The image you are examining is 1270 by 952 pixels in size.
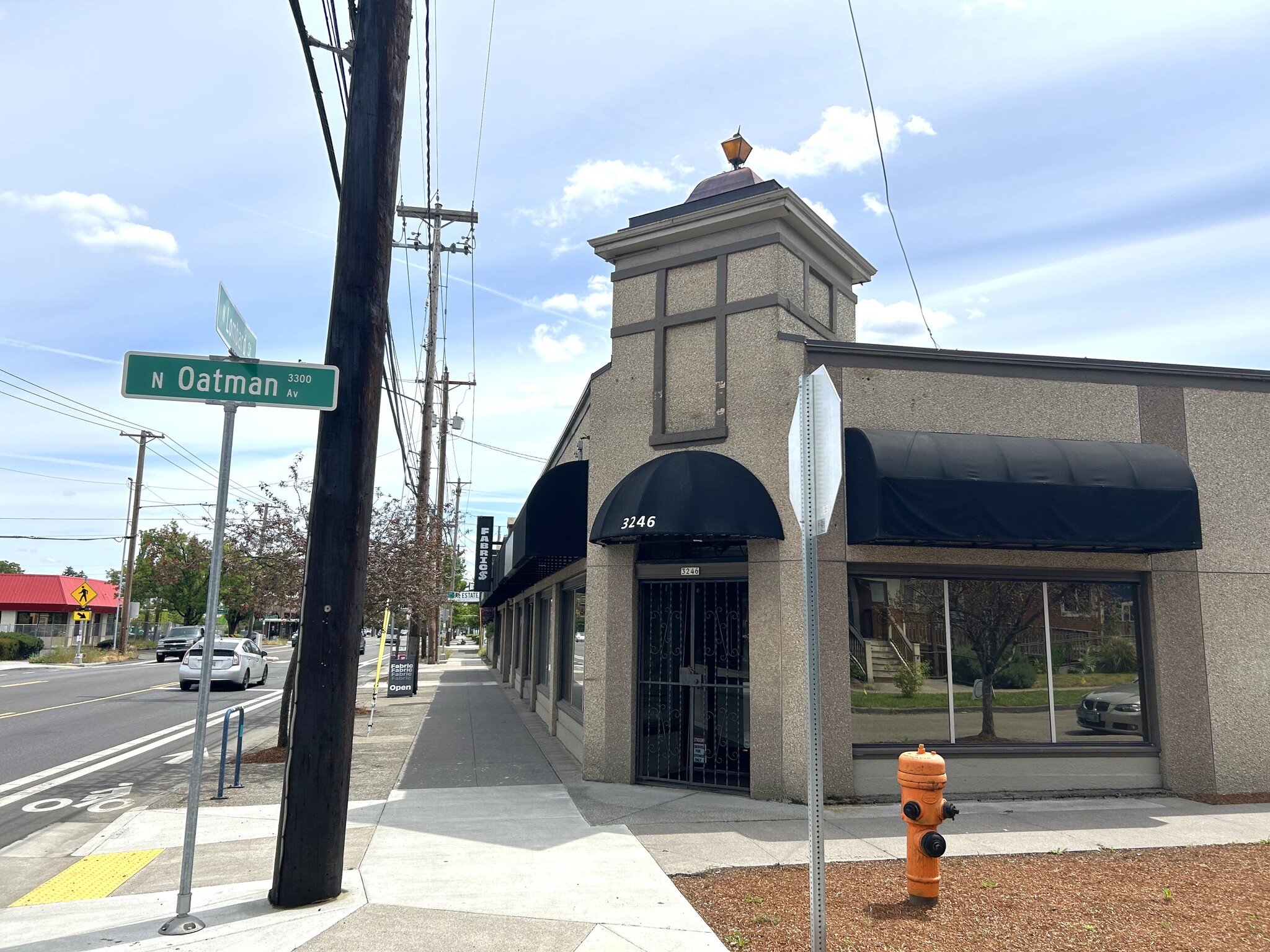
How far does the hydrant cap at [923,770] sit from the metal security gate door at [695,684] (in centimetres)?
404

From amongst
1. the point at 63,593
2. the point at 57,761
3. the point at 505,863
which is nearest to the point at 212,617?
the point at 505,863

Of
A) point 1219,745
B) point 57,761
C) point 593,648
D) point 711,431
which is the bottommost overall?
point 57,761

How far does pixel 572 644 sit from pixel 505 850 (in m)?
7.09

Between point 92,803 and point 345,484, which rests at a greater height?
point 345,484

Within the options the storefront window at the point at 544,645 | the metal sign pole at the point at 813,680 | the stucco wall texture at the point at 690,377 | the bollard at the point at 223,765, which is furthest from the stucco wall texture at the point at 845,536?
the storefront window at the point at 544,645

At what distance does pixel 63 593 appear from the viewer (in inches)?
2333

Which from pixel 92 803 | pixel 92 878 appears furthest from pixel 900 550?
pixel 92 803

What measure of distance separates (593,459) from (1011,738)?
597 centimetres

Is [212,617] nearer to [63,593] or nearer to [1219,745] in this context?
[1219,745]

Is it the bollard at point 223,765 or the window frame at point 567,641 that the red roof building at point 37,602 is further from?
the bollard at point 223,765

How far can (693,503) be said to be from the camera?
920 centimetres

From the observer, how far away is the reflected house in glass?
9398mm

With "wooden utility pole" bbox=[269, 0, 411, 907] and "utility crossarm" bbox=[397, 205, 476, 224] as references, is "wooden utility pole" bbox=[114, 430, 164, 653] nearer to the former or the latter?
"utility crossarm" bbox=[397, 205, 476, 224]

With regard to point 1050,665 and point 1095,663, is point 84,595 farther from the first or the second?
point 1095,663
